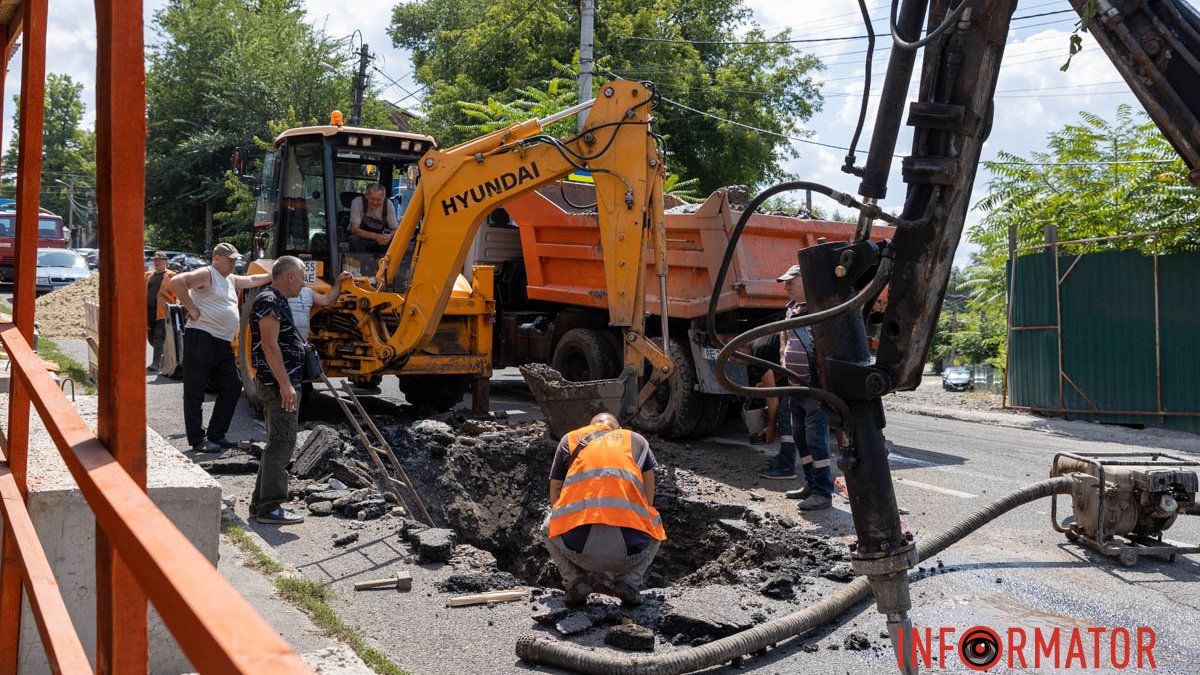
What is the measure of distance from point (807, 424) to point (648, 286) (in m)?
3.23

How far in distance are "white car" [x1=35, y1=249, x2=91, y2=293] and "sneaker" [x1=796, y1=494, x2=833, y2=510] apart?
26442 mm

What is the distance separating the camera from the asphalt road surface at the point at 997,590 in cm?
479

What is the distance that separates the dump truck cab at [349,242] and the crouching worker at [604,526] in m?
5.29

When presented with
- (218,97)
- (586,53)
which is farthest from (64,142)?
(586,53)

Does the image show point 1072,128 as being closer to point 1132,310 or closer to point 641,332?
point 1132,310

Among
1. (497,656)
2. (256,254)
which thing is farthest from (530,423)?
(497,656)

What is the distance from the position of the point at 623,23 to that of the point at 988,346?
14.6 m

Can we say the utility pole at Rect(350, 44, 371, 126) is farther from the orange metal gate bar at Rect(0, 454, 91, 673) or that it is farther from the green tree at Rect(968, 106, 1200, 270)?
the orange metal gate bar at Rect(0, 454, 91, 673)

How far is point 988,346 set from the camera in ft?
105

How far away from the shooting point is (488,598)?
549 centimetres

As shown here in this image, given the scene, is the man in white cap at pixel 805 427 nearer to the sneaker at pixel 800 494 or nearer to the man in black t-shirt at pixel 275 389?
the sneaker at pixel 800 494

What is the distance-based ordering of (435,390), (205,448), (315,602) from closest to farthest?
(315,602), (205,448), (435,390)

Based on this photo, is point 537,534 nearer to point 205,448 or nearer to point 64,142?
point 205,448

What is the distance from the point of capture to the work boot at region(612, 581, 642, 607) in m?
5.43
